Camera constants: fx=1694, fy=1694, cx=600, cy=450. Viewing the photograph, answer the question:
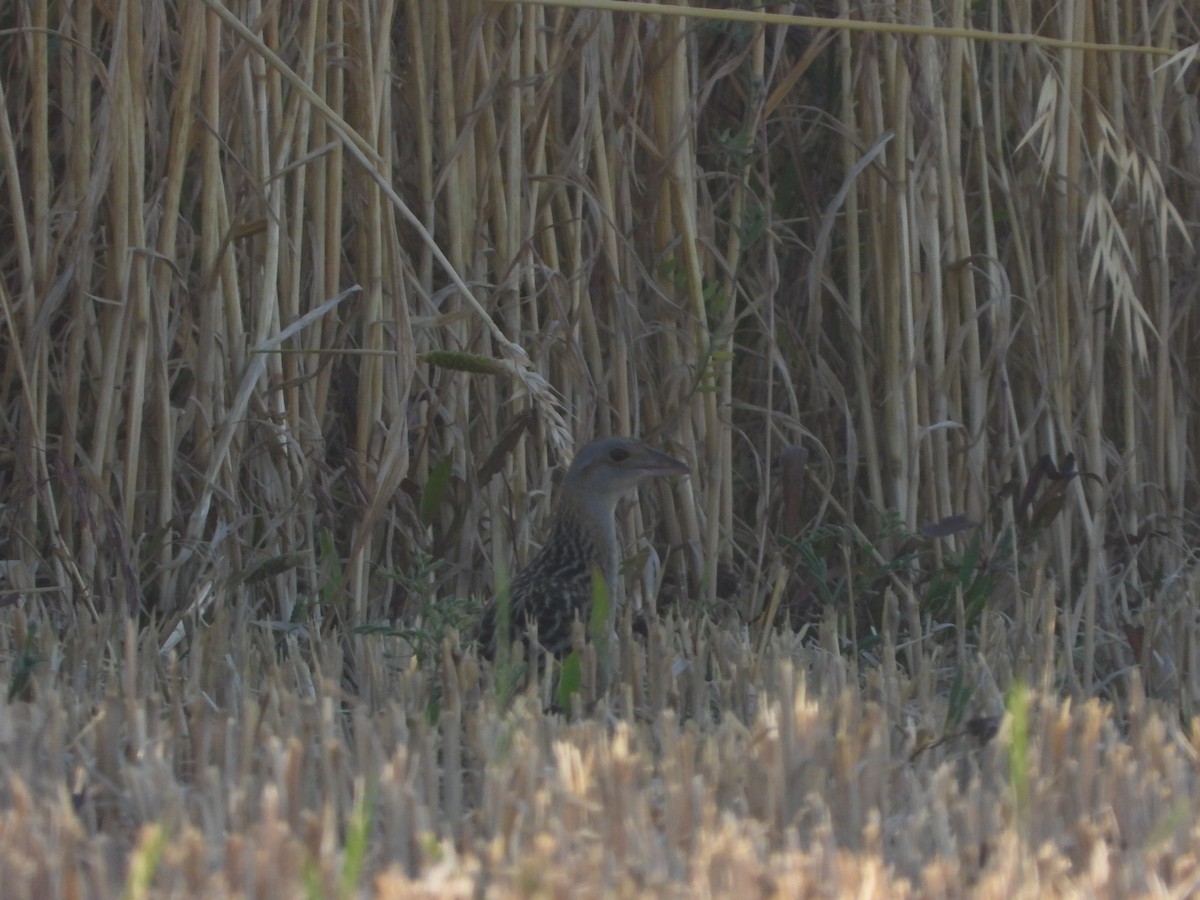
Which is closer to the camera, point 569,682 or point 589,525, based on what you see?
point 569,682

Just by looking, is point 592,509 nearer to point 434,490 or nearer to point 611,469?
point 611,469

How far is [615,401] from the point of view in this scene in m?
3.24

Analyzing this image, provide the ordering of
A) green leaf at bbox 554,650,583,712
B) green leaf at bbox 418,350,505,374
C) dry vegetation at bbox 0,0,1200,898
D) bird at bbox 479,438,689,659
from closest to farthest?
dry vegetation at bbox 0,0,1200,898 < green leaf at bbox 554,650,583,712 < green leaf at bbox 418,350,505,374 < bird at bbox 479,438,689,659

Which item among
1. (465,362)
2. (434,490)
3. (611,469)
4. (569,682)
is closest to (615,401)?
(611,469)

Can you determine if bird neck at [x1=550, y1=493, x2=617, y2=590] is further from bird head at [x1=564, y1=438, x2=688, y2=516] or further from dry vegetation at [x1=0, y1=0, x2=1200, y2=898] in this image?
dry vegetation at [x1=0, y1=0, x2=1200, y2=898]

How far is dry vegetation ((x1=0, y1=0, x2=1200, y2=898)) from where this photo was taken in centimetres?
181

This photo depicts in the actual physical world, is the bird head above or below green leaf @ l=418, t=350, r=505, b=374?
below

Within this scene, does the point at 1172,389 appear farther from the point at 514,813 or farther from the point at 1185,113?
the point at 514,813

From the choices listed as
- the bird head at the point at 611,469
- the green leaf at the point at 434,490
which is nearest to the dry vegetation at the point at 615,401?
the green leaf at the point at 434,490

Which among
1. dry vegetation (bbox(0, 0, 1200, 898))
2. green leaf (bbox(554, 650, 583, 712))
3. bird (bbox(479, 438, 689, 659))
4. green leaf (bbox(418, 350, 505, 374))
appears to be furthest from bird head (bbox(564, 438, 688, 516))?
green leaf (bbox(554, 650, 583, 712))

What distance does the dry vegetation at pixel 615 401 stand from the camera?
181 centimetres

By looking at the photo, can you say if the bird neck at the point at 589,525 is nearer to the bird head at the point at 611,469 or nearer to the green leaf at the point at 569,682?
the bird head at the point at 611,469

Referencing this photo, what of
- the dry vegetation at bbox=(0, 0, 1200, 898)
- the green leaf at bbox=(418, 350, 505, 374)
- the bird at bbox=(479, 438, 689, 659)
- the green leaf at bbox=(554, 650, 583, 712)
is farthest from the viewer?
A: the bird at bbox=(479, 438, 689, 659)

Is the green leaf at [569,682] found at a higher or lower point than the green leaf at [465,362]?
lower
